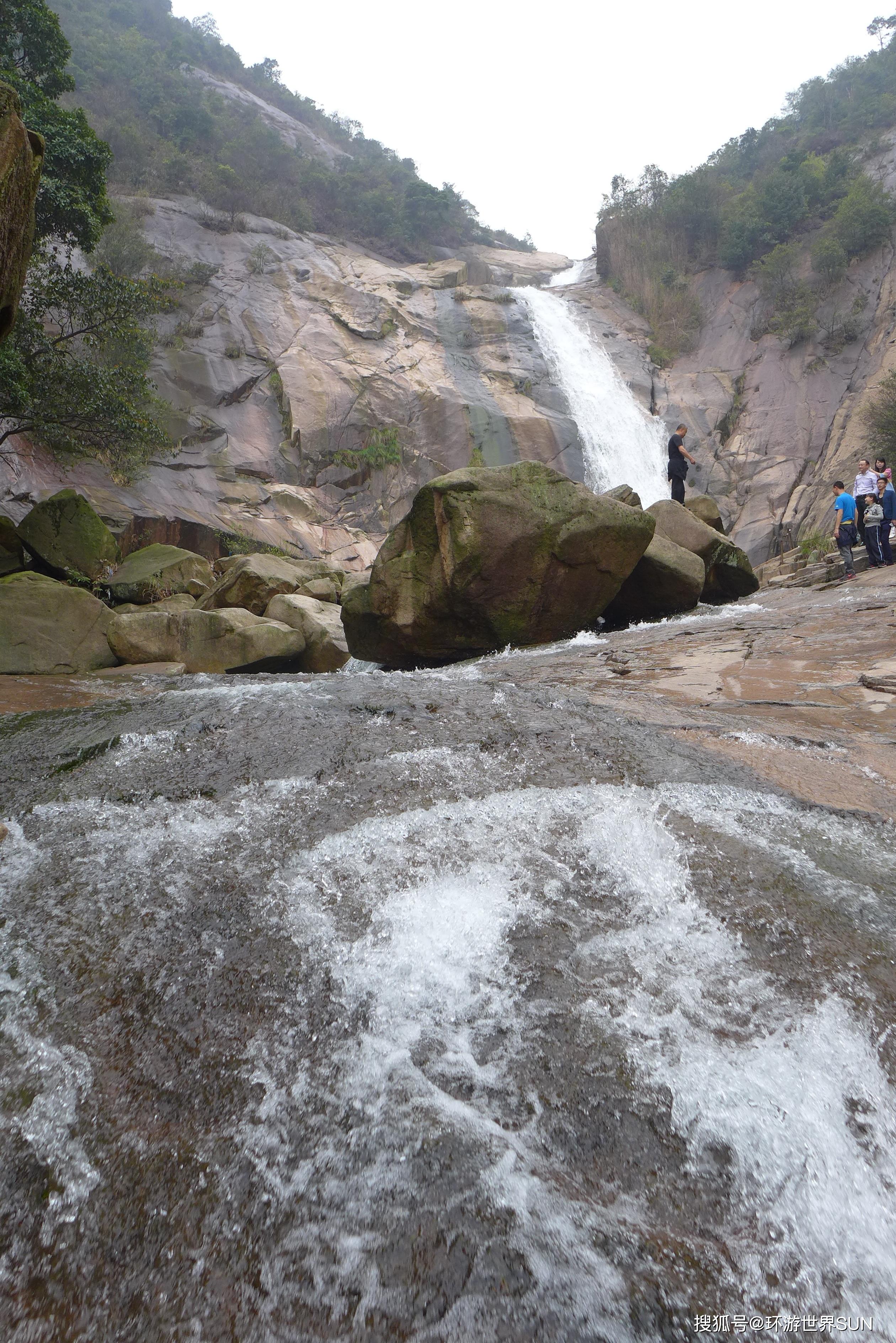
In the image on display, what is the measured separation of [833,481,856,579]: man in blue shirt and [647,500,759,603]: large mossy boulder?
1.25m

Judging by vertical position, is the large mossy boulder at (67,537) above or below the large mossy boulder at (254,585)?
above

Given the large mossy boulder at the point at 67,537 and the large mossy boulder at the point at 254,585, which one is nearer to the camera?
the large mossy boulder at the point at 67,537

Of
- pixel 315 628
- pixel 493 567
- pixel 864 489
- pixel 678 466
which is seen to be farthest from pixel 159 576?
pixel 864 489

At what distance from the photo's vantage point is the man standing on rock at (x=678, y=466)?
484 inches

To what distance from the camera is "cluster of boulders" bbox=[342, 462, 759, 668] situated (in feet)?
25.2

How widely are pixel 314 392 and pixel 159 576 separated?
13.9 metres

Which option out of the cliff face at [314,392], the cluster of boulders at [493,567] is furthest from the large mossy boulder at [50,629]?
the cliff face at [314,392]

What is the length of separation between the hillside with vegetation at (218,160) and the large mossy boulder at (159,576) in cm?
2271

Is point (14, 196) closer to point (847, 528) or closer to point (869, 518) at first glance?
point (847, 528)

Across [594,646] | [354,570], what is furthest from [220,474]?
[594,646]

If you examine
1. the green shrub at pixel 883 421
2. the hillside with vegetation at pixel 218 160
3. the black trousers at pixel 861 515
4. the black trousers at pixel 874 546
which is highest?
the hillside with vegetation at pixel 218 160

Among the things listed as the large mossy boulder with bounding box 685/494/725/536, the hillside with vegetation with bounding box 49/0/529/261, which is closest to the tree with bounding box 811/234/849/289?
the hillside with vegetation with bounding box 49/0/529/261

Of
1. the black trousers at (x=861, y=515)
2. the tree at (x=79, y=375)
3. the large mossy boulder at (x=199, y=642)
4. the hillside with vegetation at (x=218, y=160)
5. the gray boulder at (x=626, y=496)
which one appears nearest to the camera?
the large mossy boulder at (x=199, y=642)

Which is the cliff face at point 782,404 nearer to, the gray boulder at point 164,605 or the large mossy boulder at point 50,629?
the gray boulder at point 164,605
